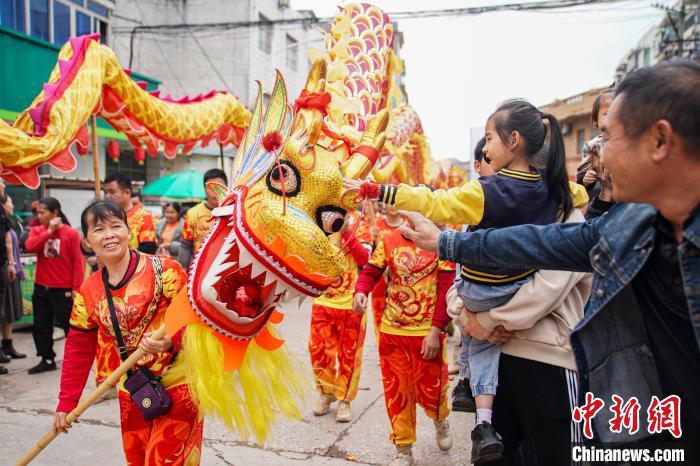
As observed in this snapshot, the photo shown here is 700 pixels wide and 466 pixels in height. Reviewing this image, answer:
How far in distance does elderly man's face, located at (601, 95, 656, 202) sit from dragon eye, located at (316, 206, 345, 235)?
40.8 inches

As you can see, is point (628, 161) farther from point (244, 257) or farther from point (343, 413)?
point (343, 413)

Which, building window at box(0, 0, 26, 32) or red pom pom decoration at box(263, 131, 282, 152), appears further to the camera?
building window at box(0, 0, 26, 32)

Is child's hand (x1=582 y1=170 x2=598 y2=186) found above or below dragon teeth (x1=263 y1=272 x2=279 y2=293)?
above

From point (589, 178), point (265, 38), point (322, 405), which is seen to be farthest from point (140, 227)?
point (265, 38)

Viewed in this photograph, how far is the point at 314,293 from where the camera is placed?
1.96 m

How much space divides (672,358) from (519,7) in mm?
9375

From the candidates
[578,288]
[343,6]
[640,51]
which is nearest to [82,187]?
[343,6]

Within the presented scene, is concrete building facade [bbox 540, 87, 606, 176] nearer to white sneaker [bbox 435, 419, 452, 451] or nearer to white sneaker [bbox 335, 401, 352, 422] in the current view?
white sneaker [bbox 335, 401, 352, 422]

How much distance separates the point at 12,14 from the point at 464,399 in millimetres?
11355

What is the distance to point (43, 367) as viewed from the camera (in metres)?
5.18

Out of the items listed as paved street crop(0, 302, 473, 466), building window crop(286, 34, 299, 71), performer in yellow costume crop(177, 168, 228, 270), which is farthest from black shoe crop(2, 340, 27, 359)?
building window crop(286, 34, 299, 71)

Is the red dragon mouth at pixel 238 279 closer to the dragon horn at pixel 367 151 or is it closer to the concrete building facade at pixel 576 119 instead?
the dragon horn at pixel 367 151

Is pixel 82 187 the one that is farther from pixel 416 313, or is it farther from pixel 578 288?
pixel 578 288

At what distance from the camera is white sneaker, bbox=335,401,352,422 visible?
4.06 meters
